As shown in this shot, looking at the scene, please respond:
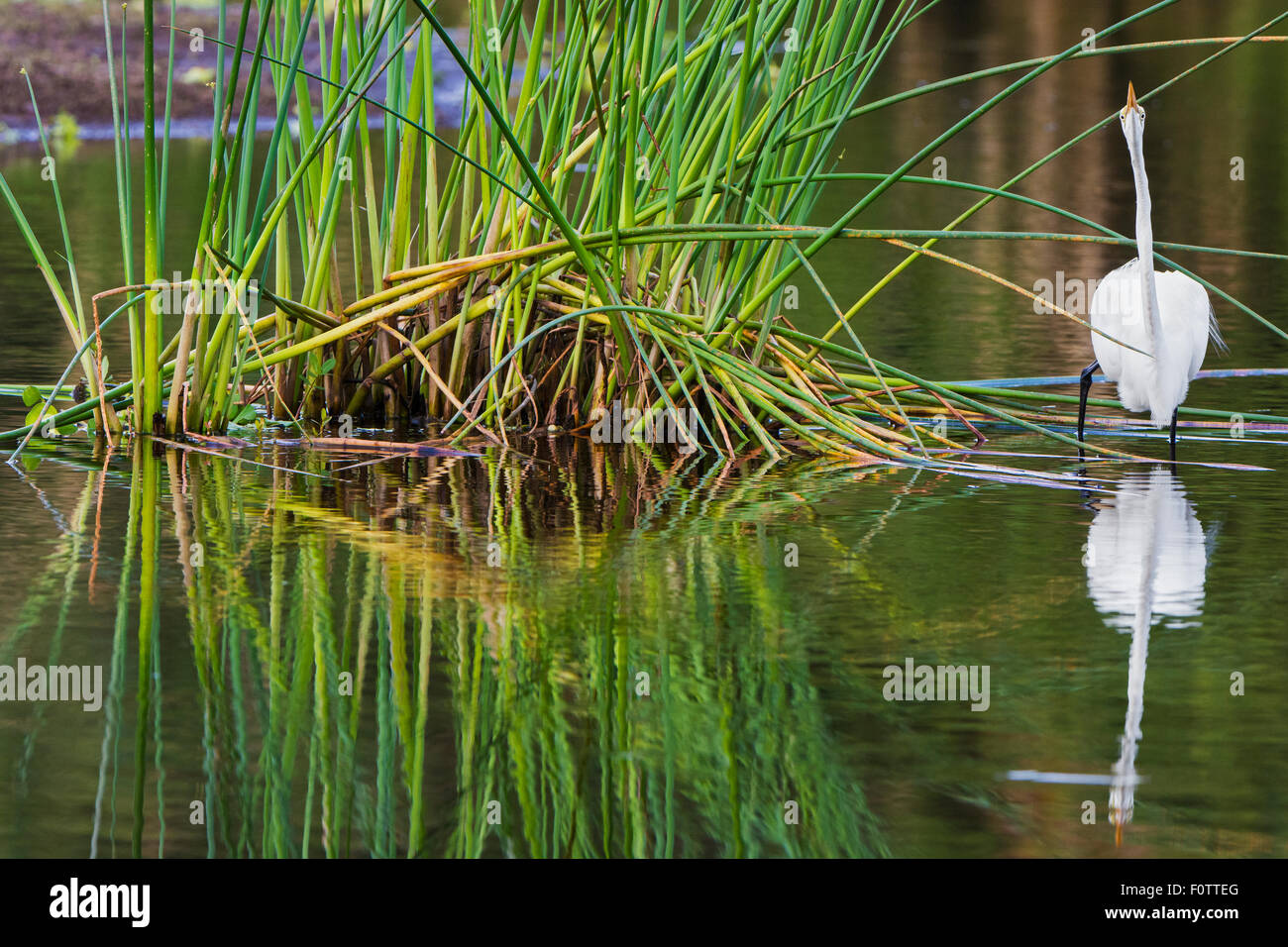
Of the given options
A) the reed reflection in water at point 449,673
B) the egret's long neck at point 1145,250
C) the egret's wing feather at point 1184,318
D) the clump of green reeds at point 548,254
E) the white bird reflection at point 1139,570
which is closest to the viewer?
the reed reflection in water at point 449,673

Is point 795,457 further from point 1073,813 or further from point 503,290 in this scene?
point 1073,813

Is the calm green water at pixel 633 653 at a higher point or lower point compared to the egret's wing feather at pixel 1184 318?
lower

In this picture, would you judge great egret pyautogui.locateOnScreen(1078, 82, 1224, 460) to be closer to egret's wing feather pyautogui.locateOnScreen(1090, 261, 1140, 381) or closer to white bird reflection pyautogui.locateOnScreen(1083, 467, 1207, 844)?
egret's wing feather pyautogui.locateOnScreen(1090, 261, 1140, 381)

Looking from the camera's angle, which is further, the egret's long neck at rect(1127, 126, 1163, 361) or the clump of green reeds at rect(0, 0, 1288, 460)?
the egret's long neck at rect(1127, 126, 1163, 361)

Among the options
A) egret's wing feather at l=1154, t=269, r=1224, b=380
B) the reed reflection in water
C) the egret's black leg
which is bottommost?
the reed reflection in water

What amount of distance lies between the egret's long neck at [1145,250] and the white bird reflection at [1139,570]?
0.49m

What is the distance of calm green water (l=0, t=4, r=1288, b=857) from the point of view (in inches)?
84.7

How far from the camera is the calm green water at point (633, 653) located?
215 cm

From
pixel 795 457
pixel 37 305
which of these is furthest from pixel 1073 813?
pixel 37 305

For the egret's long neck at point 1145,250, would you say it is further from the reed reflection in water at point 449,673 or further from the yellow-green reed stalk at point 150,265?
the yellow-green reed stalk at point 150,265

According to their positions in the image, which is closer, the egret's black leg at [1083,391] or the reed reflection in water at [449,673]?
the reed reflection in water at [449,673]

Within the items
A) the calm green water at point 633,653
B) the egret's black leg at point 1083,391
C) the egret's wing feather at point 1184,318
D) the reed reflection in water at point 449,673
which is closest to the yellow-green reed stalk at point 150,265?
the calm green water at point 633,653

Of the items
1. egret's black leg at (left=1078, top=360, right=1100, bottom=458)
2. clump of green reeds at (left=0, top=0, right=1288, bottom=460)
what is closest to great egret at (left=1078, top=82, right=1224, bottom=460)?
egret's black leg at (left=1078, top=360, right=1100, bottom=458)

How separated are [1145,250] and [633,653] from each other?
2068 millimetres
